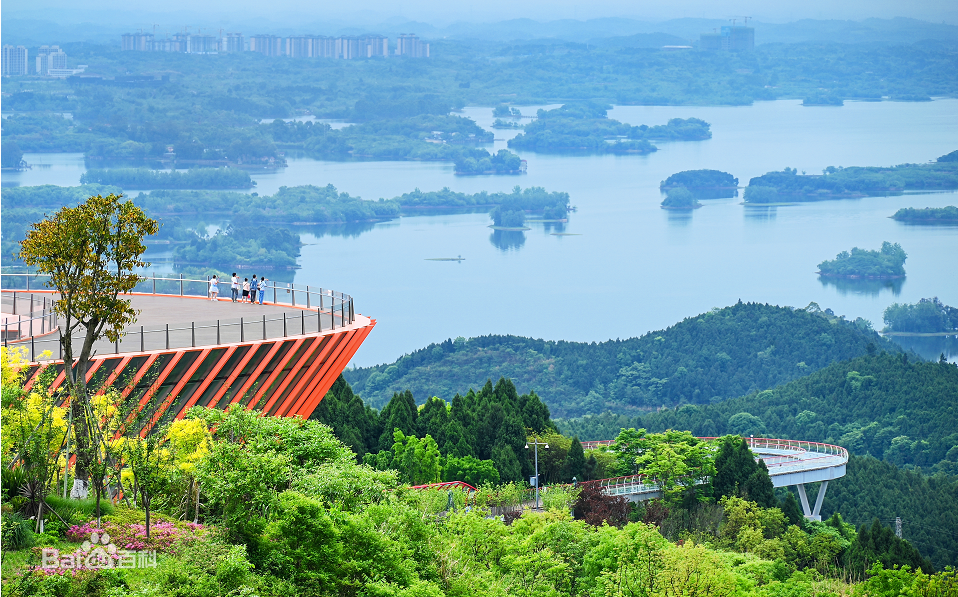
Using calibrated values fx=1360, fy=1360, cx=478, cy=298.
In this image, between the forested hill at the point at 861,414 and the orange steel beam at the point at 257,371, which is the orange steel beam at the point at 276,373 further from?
Result: the forested hill at the point at 861,414

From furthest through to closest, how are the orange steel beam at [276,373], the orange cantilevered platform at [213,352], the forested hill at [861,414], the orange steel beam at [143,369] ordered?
the forested hill at [861,414] < the orange steel beam at [276,373] < the orange cantilevered platform at [213,352] < the orange steel beam at [143,369]

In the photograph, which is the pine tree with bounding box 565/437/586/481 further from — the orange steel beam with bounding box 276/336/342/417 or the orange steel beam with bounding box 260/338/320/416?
the orange steel beam with bounding box 260/338/320/416

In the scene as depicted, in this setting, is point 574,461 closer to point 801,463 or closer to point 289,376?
point 289,376

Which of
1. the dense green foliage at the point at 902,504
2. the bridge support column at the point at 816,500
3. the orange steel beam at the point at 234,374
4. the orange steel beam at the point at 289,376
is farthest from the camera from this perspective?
the dense green foliage at the point at 902,504

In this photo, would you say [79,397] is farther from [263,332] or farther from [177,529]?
[263,332]

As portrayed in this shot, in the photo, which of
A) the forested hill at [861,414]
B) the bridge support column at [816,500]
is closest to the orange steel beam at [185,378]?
the bridge support column at [816,500]

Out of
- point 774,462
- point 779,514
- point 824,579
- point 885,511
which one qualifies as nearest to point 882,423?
point 885,511

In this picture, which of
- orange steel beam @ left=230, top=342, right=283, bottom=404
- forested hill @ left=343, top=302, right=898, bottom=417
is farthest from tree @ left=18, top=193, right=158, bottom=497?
forested hill @ left=343, top=302, right=898, bottom=417
